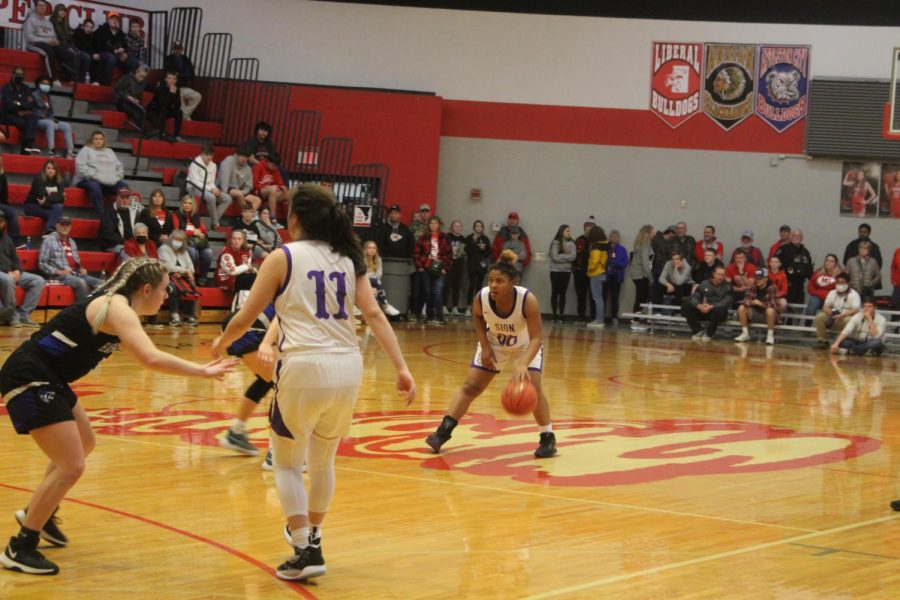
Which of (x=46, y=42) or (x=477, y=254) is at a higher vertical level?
(x=46, y=42)

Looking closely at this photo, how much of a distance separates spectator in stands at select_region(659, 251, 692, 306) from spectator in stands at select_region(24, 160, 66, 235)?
11602mm

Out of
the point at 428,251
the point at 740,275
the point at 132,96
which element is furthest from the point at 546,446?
the point at 132,96

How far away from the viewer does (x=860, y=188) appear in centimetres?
2525

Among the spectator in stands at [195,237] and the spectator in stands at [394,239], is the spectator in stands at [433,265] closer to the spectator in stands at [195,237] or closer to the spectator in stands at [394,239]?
the spectator in stands at [394,239]

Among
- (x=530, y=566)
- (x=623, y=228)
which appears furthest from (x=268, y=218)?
(x=530, y=566)

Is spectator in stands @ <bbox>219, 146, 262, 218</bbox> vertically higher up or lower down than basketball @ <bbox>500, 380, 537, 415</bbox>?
higher up

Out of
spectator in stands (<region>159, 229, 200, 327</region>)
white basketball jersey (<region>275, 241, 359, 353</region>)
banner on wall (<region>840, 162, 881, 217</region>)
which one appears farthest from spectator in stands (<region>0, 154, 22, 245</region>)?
banner on wall (<region>840, 162, 881, 217</region>)

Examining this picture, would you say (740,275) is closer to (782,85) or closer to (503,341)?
(782,85)

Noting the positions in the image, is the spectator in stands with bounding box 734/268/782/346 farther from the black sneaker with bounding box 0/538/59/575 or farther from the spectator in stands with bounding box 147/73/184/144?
the black sneaker with bounding box 0/538/59/575

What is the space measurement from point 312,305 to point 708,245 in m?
20.0

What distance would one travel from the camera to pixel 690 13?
84.4ft

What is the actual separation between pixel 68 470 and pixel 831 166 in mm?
22854

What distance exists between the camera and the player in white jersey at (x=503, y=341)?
28.0 feet

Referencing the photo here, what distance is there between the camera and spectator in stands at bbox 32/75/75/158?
2048 cm
